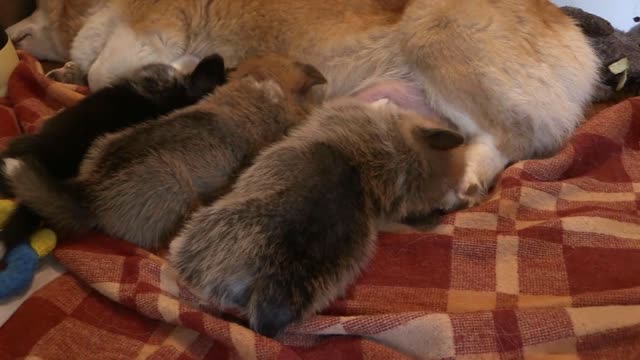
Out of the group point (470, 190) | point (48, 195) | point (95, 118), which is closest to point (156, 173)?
point (48, 195)

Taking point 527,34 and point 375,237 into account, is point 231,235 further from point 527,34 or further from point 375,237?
point 527,34

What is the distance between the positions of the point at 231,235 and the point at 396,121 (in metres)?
0.60

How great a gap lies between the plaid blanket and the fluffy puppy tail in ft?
0.29

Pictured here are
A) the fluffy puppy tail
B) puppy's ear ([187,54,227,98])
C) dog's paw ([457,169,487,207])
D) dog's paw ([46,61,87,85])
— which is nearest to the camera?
the fluffy puppy tail

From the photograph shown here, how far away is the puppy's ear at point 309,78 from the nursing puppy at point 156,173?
19cm

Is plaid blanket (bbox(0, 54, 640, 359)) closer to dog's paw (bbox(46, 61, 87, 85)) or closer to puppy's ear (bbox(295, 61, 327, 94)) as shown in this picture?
puppy's ear (bbox(295, 61, 327, 94))

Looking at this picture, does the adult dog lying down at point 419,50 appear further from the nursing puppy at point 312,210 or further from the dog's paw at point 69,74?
the nursing puppy at point 312,210

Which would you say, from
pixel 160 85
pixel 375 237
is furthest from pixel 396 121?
pixel 160 85

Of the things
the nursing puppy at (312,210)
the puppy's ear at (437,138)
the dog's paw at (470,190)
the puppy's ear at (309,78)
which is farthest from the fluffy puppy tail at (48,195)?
the dog's paw at (470,190)

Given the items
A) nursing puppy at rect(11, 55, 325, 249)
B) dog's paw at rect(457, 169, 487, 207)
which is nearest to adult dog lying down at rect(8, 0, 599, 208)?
dog's paw at rect(457, 169, 487, 207)

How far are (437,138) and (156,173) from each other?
2.40ft

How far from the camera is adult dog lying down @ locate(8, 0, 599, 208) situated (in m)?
1.96

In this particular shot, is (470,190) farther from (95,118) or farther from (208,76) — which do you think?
(95,118)

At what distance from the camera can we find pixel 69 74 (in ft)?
7.87
